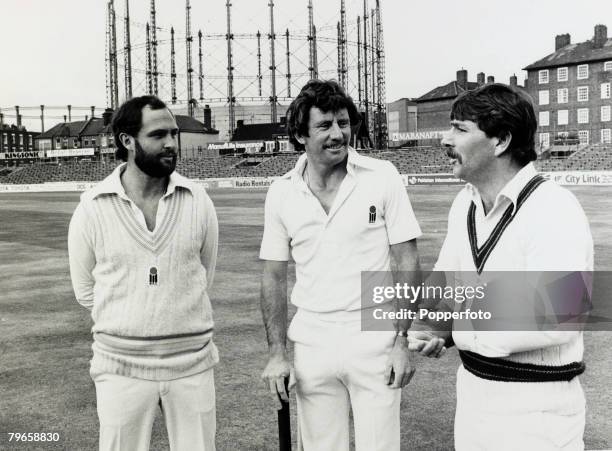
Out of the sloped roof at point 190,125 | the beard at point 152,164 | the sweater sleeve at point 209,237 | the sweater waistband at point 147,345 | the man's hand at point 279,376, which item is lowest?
the man's hand at point 279,376

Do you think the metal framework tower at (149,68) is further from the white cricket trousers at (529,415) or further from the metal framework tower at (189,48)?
the white cricket trousers at (529,415)

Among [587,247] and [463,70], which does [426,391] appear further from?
[463,70]

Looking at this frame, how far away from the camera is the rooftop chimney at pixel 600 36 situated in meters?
54.3

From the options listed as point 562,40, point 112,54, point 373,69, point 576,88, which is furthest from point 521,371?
point 562,40

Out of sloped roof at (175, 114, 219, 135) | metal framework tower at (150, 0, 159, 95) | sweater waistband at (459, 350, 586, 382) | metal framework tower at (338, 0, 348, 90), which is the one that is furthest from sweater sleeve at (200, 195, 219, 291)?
sloped roof at (175, 114, 219, 135)

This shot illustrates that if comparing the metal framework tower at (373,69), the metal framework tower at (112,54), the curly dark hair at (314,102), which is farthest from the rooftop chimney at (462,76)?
the curly dark hair at (314,102)

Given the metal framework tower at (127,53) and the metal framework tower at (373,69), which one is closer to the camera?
the metal framework tower at (127,53)

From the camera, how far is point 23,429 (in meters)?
4.82

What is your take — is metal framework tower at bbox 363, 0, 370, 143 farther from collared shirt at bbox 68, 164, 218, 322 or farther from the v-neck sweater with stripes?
the v-neck sweater with stripes

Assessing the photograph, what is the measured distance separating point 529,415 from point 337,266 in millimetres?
1004

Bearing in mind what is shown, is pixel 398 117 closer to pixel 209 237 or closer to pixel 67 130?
pixel 67 130

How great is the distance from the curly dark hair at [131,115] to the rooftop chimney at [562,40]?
64367 millimetres

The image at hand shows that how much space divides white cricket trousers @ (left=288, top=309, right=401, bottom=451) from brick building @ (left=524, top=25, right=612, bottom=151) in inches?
2149

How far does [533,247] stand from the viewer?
2127 millimetres
